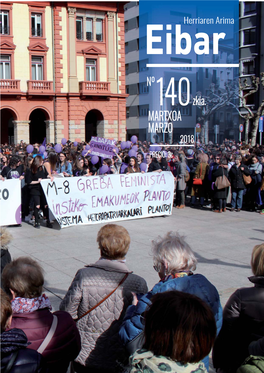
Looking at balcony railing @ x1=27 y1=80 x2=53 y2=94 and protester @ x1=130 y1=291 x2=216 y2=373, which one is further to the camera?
balcony railing @ x1=27 y1=80 x2=53 y2=94

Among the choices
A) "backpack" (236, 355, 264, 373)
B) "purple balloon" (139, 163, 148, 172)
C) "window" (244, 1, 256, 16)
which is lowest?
"backpack" (236, 355, 264, 373)

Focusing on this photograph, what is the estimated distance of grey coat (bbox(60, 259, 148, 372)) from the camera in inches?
127

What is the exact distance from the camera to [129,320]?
8.91 feet

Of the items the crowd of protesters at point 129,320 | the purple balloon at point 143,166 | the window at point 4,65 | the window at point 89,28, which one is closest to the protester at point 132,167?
the purple balloon at point 143,166

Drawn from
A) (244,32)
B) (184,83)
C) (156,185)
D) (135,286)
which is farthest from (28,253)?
(244,32)

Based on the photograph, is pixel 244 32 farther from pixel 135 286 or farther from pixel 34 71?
pixel 135 286

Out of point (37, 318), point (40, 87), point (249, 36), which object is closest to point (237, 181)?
point (37, 318)

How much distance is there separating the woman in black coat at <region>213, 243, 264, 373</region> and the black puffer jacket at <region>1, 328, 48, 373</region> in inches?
57.9

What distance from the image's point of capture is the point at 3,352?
2086 millimetres

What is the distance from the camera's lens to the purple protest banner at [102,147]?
13.5m

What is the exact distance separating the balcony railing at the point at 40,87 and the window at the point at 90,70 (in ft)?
11.8

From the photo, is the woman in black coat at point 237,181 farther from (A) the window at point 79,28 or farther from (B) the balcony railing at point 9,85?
(A) the window at point 79,28

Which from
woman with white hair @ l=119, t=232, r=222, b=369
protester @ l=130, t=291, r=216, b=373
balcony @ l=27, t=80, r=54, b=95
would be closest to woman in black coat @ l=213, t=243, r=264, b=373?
woman with white hair @ l=119, t=232, r=222, b=369

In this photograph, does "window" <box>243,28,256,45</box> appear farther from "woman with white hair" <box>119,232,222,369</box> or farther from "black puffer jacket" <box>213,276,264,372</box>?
"black puffer jacket" <box>213,276,264,372</box>
